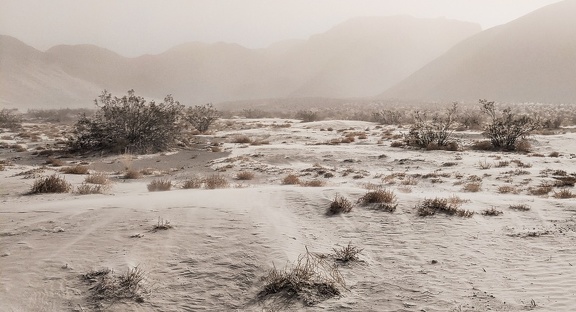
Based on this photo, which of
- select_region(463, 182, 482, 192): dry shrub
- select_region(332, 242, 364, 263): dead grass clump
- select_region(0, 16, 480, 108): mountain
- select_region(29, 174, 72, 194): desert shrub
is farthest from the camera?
select_region(0, 16, 480, 108): mountain

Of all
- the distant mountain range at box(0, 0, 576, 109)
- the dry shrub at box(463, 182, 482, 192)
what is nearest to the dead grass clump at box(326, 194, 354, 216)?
the dry shrub at box(463, 182, 482, 192)

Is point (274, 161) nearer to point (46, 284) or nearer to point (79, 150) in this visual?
point (79, 150)

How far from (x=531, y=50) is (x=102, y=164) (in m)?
91.9

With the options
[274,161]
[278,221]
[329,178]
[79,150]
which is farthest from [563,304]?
[79,150]

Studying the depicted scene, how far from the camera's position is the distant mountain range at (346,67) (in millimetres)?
83125

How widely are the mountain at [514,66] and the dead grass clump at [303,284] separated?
78876mm

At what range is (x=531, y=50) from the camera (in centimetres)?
8494

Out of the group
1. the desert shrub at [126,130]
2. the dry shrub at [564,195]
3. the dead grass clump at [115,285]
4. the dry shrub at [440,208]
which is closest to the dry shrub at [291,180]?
the dry shrub at [440,208]

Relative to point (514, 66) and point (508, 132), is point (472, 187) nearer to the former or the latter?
point (508, 132)

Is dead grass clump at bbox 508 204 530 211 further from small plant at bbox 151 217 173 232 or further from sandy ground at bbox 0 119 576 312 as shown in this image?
small plant at bbox 151 217 173 232

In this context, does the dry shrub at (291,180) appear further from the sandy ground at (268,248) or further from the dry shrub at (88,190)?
the dry shrub at (88,190)

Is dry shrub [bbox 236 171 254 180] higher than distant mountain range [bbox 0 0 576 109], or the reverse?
distant mountain range [bbox 0 0 576 109]

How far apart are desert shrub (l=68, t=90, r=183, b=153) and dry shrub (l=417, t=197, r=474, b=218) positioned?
1382 cm

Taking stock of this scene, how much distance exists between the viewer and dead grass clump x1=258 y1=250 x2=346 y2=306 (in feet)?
15.2
